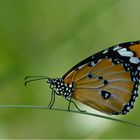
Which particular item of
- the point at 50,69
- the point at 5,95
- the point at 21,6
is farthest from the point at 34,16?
the point at 5,95

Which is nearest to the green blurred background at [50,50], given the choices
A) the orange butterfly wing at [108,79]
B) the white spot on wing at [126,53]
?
the orange butterfly wing at [108,79]

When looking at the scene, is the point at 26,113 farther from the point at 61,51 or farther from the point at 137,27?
the point at 137,27

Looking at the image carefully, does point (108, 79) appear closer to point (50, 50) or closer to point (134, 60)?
point (134, 60)

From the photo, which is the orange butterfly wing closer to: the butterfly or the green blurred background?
the butterfly

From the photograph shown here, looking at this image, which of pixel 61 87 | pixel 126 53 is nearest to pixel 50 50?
pixel 61 87

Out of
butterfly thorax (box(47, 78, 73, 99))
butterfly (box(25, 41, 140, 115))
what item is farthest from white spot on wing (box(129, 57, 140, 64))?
butterfly thorax (box(47, 78, 73, 99))
